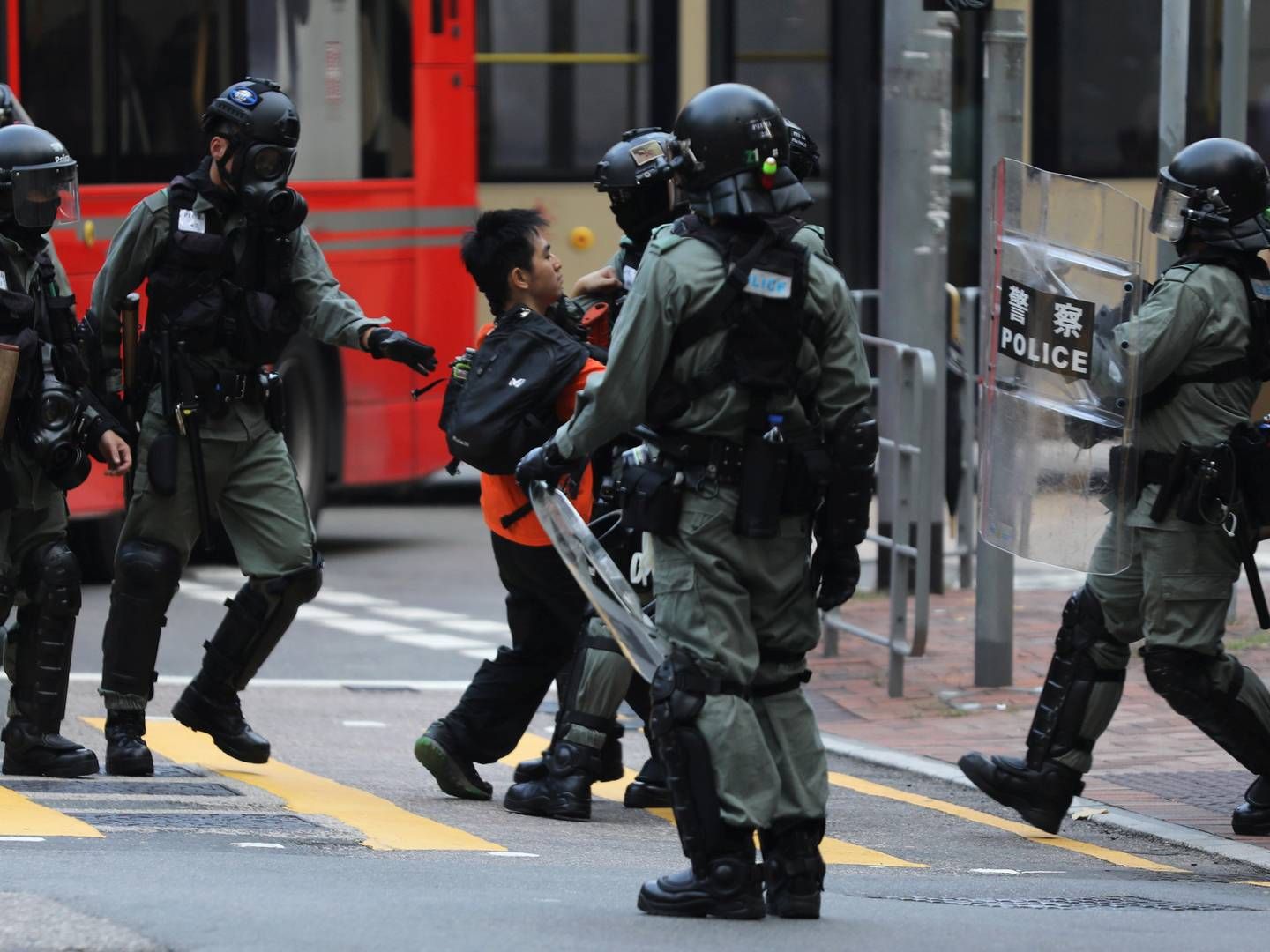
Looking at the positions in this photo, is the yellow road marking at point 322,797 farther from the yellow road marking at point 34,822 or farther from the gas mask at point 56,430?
the gas mask at point 56,430

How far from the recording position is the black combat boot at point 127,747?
7391 millimetres

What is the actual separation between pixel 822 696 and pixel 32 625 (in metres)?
3.49

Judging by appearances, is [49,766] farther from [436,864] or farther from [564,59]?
[564,59]

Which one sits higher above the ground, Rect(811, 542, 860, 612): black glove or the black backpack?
the black backpack

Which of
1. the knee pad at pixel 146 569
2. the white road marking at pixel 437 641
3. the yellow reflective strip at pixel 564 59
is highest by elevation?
the yellow reflective strip at pixel 564 59

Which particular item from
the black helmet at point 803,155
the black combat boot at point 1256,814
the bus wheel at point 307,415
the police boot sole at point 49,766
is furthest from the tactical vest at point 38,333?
the bus wheel at point 307,415

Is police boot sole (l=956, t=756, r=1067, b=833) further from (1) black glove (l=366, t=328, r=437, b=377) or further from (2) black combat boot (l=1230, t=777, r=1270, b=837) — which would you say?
(1) black glove (l=366, t=328, r=437, b=377)

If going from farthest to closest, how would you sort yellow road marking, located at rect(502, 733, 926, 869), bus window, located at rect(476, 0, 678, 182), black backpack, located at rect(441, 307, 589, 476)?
bus window, located at rect(476, 0, 678, 182) < black backpack, located at rect(441, 307, 589, 476) < yellow road marking, located at rect(502, 733, 926, 869)

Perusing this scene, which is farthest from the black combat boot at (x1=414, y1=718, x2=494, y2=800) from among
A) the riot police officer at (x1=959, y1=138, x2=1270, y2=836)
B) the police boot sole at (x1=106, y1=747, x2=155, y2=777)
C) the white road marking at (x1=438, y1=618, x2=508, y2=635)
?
the white road marking at (x1=438, y1=618, x2=508, y2=635)

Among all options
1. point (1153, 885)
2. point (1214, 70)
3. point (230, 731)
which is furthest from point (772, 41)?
point (1153, 885)

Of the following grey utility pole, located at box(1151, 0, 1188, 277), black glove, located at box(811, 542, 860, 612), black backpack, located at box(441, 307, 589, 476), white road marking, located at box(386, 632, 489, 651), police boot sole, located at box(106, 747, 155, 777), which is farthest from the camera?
white road marking, located at box(386, 632, 489, 651)

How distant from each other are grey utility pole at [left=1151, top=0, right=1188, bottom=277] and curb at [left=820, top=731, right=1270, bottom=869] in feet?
8.74

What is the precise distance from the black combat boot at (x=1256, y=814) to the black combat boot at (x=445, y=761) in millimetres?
2148

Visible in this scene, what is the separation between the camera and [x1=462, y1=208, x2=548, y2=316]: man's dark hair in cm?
709
